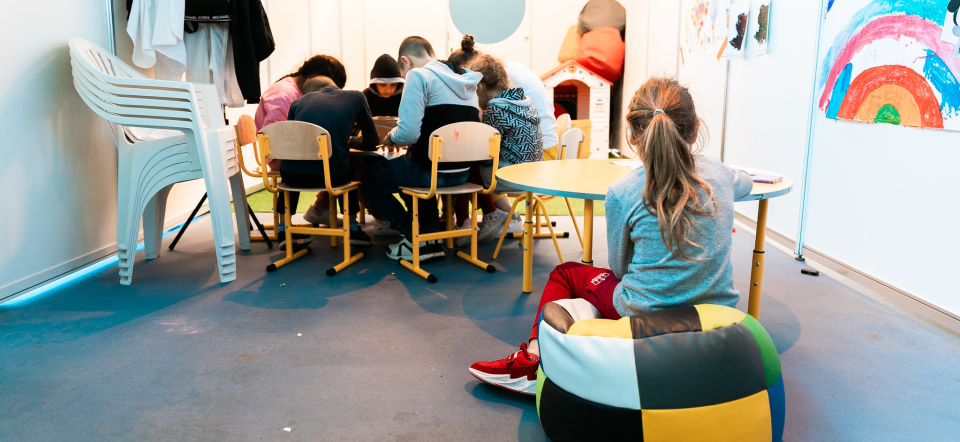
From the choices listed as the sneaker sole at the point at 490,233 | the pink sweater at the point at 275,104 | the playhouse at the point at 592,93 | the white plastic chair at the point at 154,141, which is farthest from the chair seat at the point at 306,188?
the playhouse at the point at 592,93

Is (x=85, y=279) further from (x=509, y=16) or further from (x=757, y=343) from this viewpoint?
(x=509, y=16)

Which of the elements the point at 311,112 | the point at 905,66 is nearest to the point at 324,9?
the point at 311,112

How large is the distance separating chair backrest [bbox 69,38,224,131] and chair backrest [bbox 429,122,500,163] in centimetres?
111

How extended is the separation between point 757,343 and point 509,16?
23.0 ft

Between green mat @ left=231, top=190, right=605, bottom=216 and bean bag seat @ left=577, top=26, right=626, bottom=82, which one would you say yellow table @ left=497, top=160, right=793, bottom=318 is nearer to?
green mat @ left=231, top=190, right=605, bottom=216

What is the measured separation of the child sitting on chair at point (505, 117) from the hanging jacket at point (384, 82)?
61 centimetres

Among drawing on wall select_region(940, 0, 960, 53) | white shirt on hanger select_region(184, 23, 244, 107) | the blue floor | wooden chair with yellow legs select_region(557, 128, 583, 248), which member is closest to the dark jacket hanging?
white shirt on hanger select_region(184, 23, 244, 107)

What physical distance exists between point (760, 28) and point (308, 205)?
3552mm

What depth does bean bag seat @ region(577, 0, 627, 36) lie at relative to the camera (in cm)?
778

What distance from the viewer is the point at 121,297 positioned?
9.14 feet

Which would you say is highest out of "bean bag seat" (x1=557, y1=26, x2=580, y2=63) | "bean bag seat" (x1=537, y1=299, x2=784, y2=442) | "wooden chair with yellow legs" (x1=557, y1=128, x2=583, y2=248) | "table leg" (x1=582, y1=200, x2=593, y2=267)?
"bean bag seat" (x1=557, y1=26, x2=580, y2=63)

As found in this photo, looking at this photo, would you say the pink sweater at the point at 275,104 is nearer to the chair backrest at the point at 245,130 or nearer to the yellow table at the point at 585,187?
the chair backrest at the point at 245,130

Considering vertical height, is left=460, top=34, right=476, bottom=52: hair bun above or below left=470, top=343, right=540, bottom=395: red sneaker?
above

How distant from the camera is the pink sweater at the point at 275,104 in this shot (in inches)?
146
